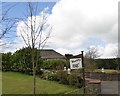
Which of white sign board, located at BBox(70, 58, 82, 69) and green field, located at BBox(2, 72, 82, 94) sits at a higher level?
white sign board, located at BBox(70, 58, 82, 69)

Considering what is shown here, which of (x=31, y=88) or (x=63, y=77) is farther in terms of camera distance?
(x=63, y=77)

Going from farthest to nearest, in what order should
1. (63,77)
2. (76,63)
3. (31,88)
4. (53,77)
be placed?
(53,77) < (63,77) < (31,88) < (76,63)

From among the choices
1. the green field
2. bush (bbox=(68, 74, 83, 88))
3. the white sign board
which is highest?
the white sign board

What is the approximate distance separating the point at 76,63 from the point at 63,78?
747cm

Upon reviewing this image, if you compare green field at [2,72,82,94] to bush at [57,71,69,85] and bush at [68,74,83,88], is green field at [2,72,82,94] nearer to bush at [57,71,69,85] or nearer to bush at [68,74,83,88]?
bush at [68,74,83,88]

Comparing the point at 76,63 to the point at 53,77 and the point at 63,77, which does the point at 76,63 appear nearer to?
the point at 63,77

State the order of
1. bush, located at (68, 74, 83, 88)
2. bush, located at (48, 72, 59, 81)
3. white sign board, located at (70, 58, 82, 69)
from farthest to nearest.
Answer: bush, located at (48, 72, 59, 81), bush, located at (68, 74, 83, 88), white sign board, located at (70, 58, 82, 69)

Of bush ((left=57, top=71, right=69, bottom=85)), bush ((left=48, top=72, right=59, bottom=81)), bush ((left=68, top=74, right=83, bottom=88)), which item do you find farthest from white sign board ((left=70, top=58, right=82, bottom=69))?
bush ((left=48, top=72, right=59, bottom=81))

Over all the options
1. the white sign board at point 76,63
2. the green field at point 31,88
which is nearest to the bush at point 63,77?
the green field at point 31,88

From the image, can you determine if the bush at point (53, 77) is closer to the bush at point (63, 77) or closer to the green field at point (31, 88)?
the bush at point (63, 77)

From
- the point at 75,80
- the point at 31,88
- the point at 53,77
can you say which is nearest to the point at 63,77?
the point at 75,80

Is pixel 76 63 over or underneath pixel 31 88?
over

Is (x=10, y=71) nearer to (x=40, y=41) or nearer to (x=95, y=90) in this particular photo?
(x=95, y=90)

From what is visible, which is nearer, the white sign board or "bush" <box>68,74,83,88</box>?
the white sign board
